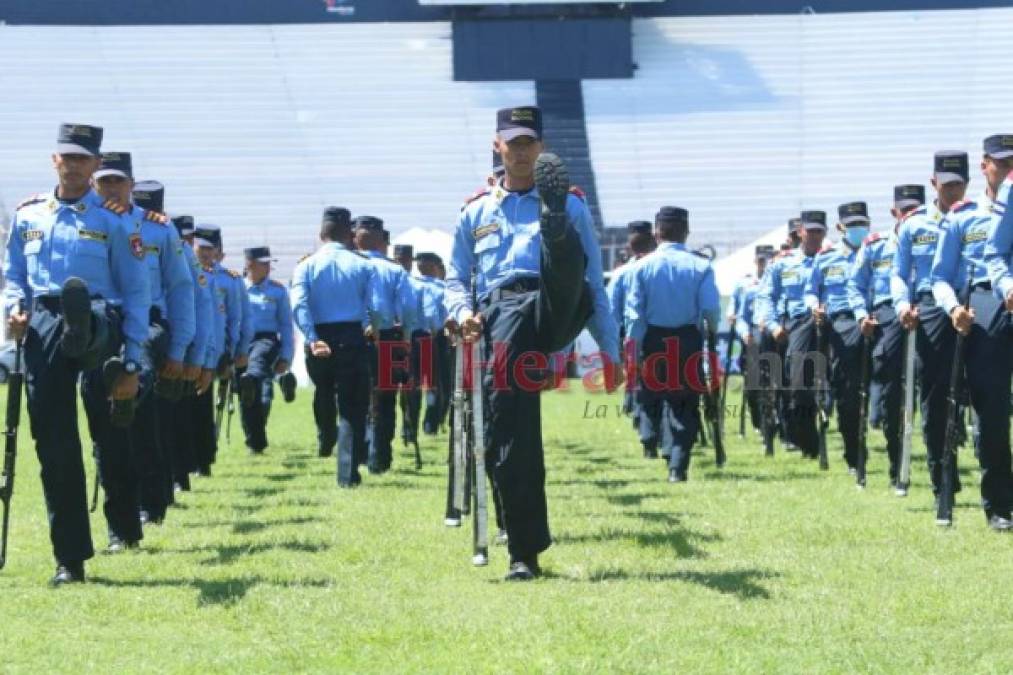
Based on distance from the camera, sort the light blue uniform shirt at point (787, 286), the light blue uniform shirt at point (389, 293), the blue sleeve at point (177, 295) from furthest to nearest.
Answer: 1. the light blue uniform shirt at point (787, 286)
2. the light blue uniform shirt at point (389, 293)
3. the blue sleeve at point (177, 295)

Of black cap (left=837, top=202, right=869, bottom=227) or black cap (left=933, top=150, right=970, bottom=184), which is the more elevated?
black cap (left=837, top=202, right=869, bottom=227)

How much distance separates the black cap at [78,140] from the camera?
8141 millimetres

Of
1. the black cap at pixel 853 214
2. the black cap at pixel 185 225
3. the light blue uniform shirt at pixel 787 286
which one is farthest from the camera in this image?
the light blue uniform shirt at pixel 787 286

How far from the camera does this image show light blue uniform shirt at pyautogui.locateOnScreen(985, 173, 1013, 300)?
358 inches

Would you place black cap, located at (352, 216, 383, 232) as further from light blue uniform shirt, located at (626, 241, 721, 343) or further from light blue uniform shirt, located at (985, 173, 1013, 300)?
light blue uniform shirt, located at (985, 173, 1013, 300)

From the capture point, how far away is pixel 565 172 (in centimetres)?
727

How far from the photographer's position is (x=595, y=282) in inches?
318

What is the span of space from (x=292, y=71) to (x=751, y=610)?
42348mm

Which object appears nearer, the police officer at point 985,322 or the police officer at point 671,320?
the police officer at point 985,322

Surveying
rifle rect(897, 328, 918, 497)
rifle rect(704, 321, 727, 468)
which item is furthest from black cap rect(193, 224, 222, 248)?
rifle rect(897, 328, 918, 497)

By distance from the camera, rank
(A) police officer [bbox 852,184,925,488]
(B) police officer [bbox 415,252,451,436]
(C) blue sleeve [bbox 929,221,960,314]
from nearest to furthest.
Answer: (C) blue sleeve [bbox 929,221,960,314] → (A) police officer [bbox 852,184,925,488] → (B) police officer [bbox 415,252,451,436]

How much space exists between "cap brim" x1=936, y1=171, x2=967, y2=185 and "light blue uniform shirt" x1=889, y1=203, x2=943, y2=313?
261mm

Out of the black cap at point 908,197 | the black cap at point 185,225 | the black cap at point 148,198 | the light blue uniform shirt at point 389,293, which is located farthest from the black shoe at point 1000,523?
the black cap at point 185,225

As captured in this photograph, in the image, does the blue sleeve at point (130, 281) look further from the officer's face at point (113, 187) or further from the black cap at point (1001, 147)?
the black cap at point (1001, 147)
